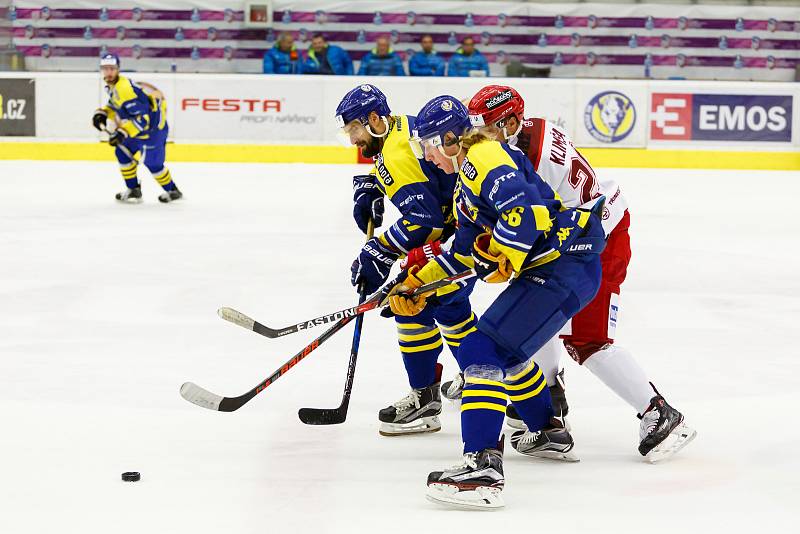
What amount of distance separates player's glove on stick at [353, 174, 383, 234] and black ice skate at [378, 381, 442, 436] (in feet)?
1.91

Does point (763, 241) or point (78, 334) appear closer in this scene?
point (78, 334)

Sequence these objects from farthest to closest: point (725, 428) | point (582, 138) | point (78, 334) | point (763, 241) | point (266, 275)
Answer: point (582, 138) → point (763, 241) → point (266, 275) → point (78, 334) → point (725, 428)

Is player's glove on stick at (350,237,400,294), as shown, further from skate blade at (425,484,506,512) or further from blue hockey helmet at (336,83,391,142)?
skate blade at (425,484,506,512)

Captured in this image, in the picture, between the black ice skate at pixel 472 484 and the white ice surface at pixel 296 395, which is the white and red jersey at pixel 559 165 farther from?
the black ice skate at pixel 472 484

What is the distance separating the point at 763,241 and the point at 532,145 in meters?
4.69

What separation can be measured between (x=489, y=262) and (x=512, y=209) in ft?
0.64

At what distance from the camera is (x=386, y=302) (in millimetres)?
3357

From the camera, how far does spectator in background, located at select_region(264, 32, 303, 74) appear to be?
1252 cm

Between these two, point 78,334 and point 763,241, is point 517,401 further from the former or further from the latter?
point 763,241

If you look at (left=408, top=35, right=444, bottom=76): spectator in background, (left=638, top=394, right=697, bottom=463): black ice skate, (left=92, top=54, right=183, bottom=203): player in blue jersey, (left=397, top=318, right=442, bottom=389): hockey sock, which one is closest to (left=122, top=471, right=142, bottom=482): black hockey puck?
(left=397, top=318, right=442, bottom=389): hockey sock

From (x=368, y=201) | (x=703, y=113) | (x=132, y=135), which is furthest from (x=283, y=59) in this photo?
(x=368, y=201)

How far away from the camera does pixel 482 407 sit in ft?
9.45

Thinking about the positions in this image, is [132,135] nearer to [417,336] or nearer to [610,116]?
[610,116]

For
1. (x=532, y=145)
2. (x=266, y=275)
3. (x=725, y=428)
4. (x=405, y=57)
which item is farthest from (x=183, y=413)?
(x=405, y=57)
